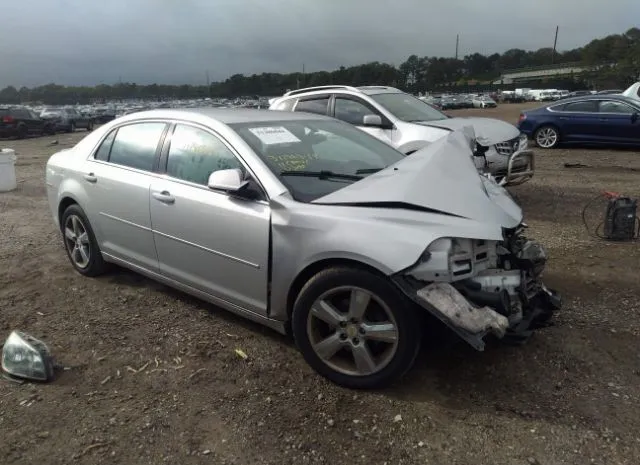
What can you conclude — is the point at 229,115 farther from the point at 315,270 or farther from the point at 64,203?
the point at 64,203

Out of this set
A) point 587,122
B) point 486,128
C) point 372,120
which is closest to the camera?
point 372,120

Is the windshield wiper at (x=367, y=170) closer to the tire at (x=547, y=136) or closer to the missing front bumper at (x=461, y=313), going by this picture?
the missing front bumper at (x=461, y=313)

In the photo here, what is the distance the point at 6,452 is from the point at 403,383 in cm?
212

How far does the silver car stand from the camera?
2861 mm

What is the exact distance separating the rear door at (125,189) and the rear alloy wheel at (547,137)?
1209 centimetres

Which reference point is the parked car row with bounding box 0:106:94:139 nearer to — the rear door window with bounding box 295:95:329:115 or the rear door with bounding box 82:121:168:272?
the rear door window with bounding box 295:95:329:115

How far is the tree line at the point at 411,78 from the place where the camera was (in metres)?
72.7

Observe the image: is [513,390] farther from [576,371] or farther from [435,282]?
[435,282]

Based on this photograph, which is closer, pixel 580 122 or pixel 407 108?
pixel 407 108

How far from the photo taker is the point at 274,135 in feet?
12.5

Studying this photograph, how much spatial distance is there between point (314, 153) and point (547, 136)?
1196cm

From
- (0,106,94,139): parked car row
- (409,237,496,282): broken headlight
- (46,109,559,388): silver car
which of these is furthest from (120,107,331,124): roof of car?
(0,106,94,139): parked car row

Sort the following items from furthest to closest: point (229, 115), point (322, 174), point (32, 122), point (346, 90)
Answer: point (32, 122) → point (346, 90) → point (229, 115) → point (322, 174)

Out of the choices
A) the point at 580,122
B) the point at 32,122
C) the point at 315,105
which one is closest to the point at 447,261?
the point at 315,105
